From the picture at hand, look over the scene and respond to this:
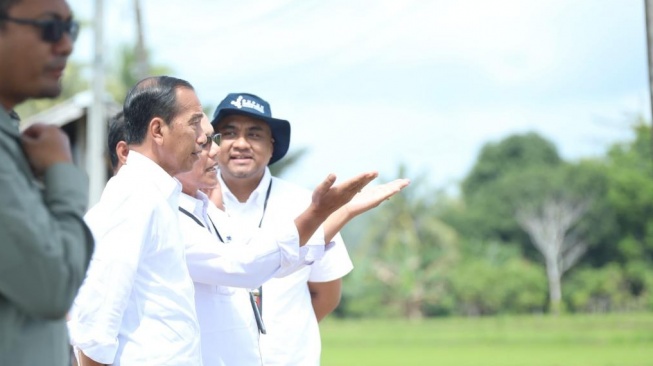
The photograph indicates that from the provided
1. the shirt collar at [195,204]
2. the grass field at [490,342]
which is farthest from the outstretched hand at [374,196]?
the grass field at [490,342]

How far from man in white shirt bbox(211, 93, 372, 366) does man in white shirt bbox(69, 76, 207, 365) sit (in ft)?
5.23

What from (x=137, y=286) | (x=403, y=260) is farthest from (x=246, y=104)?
(x=403, y=260)

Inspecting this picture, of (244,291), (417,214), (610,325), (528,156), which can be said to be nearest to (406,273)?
(417,214)

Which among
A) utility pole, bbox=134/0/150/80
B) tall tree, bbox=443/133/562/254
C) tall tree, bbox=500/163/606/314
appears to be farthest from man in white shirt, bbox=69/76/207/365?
tall tree, bbox=443/133/562/254

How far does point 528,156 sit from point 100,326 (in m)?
71.1

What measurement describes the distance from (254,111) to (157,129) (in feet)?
4.87

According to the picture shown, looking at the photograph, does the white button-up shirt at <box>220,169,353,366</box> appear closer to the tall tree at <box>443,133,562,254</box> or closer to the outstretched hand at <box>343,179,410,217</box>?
the outstretched hand at <box>343,179,410,217</box>

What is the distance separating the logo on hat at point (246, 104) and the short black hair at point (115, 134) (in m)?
0.90

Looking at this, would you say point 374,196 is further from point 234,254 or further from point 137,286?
point 137,286

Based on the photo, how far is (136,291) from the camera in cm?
346

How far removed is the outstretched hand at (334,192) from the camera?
3613mm

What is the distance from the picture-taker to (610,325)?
43.7m

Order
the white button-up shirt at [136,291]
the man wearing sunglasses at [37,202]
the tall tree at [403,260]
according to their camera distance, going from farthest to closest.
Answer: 1. the tall tree at [403,260]
2. the white button-up shirt at [136,291]
3. the man wearing sunglasses at [37,202]

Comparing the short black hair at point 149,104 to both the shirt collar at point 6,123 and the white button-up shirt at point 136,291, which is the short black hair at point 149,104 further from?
the shirt collar at point 6,123
